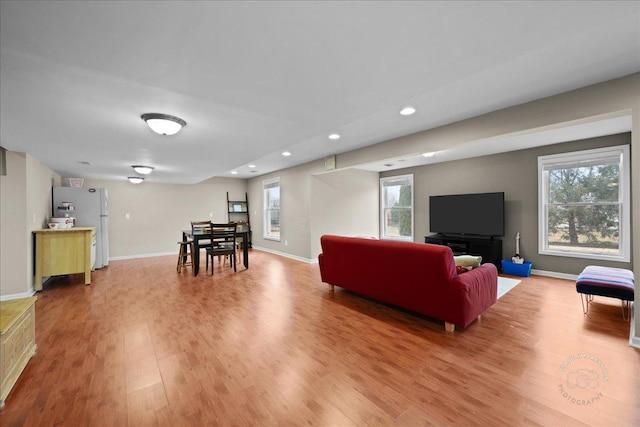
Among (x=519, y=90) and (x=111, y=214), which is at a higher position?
(x=519, y=90)

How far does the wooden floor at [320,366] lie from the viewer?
5.08 ft

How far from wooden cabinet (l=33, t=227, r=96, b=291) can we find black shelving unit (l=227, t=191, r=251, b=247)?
13.6 feet

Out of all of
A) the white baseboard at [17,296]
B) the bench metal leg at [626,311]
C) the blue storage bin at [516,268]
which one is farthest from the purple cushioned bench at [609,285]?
the white baseboard at [17,296]

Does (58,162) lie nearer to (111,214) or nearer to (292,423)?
(111,214)

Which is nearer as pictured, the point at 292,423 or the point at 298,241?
the point at 292,423

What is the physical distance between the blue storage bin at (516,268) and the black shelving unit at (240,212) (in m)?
6.71

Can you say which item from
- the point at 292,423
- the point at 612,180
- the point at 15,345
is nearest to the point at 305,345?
the point at 292,423

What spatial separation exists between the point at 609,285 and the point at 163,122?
4.80 m

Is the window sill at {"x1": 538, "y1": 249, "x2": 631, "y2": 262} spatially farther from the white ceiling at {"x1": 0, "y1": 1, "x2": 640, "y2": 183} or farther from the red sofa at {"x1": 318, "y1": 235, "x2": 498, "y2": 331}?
the white ceiling at {"x1": 0, "y1": 1, "x2": 640, "y2": 183}

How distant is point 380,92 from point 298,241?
4783 millimetres

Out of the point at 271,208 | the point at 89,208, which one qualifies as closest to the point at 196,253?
the point at 89,208

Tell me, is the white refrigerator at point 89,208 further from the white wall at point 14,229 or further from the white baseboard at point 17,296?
the white baseboard at point 17,296

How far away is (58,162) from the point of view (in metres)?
4.60

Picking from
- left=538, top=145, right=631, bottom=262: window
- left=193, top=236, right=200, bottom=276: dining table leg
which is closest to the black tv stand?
left=538, top=145, right=631, bottom=262: window
